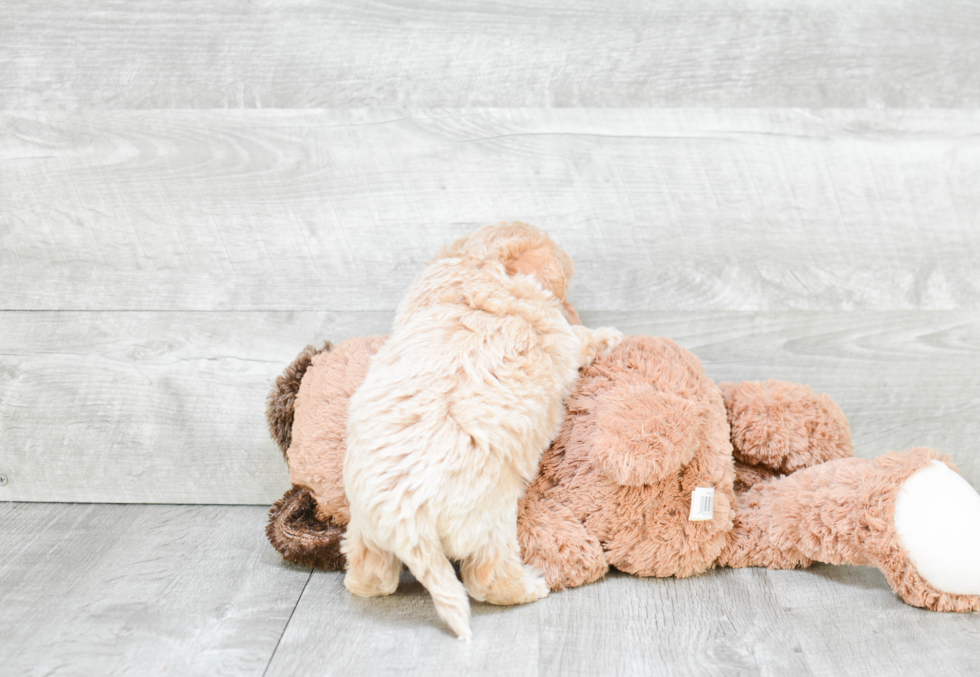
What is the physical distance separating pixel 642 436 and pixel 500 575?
217 millimetres

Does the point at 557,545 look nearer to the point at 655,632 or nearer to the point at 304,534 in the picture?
the point at 655,632

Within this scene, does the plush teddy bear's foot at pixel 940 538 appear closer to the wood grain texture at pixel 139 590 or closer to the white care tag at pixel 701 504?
the white care tag at pixel 701 504

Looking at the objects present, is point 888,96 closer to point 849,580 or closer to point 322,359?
point 849,580

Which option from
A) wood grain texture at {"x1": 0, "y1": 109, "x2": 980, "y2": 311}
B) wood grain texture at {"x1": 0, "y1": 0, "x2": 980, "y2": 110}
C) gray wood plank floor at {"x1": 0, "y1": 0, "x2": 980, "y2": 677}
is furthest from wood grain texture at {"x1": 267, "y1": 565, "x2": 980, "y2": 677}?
wood grain texture at {"x1": 0, "y1": 0, "x2": 980, "y2": 110}

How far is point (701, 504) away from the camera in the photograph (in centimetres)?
88

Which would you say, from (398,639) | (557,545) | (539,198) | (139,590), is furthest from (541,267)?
(139,590)

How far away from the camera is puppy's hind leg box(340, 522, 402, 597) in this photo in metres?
0.83

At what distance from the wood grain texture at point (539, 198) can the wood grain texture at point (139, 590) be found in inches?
14.3

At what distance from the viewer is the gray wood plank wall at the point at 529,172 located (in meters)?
1.06

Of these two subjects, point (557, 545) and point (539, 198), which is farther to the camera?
point (539, 198)

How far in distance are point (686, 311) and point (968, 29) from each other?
56cm

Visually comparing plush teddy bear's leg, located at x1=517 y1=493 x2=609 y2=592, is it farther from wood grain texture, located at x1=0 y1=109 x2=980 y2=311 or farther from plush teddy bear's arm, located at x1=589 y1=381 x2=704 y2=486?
wood grain texture, located at x1=0 y1=109 x2=980 y2=311

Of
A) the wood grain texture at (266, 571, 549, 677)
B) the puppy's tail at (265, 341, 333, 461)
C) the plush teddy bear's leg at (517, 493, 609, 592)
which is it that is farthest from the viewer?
the puppy's tail at (265, 341, 333, 461)

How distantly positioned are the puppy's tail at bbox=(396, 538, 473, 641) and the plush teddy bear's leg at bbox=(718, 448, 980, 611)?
1.31ft
